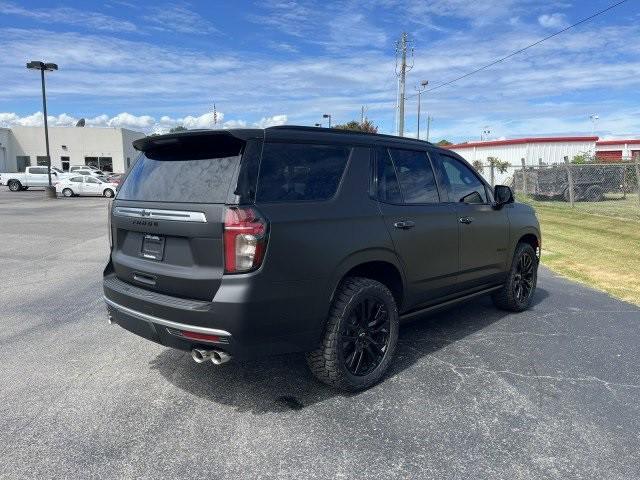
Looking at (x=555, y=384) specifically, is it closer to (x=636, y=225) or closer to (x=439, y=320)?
(x=439, y=320)

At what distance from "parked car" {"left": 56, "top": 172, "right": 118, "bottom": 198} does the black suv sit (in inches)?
1132

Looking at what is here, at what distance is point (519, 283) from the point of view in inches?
229

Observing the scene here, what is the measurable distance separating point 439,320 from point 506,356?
3.64 feet

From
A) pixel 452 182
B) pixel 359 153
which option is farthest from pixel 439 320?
pixel 359 153

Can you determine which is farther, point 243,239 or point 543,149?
point 543,149

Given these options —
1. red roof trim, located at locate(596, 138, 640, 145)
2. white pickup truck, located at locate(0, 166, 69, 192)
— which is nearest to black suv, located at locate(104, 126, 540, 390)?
white pickup truck, located at locate(0, 166, 69, 192)

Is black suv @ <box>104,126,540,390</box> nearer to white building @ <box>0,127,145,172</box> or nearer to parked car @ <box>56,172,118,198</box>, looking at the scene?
parked car @ <box>56,172,118,198</box>

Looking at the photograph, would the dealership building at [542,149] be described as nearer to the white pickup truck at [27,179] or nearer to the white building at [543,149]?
the white building at [543,149]

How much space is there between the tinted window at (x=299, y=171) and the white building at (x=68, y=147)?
5928cm

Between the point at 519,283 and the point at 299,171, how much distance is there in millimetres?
3548

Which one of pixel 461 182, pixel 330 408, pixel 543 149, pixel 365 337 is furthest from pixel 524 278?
pixel 543 149

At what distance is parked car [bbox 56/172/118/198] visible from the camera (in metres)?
30.1

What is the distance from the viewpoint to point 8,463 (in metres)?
2.81

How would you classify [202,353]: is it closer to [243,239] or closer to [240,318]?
[240,318]
